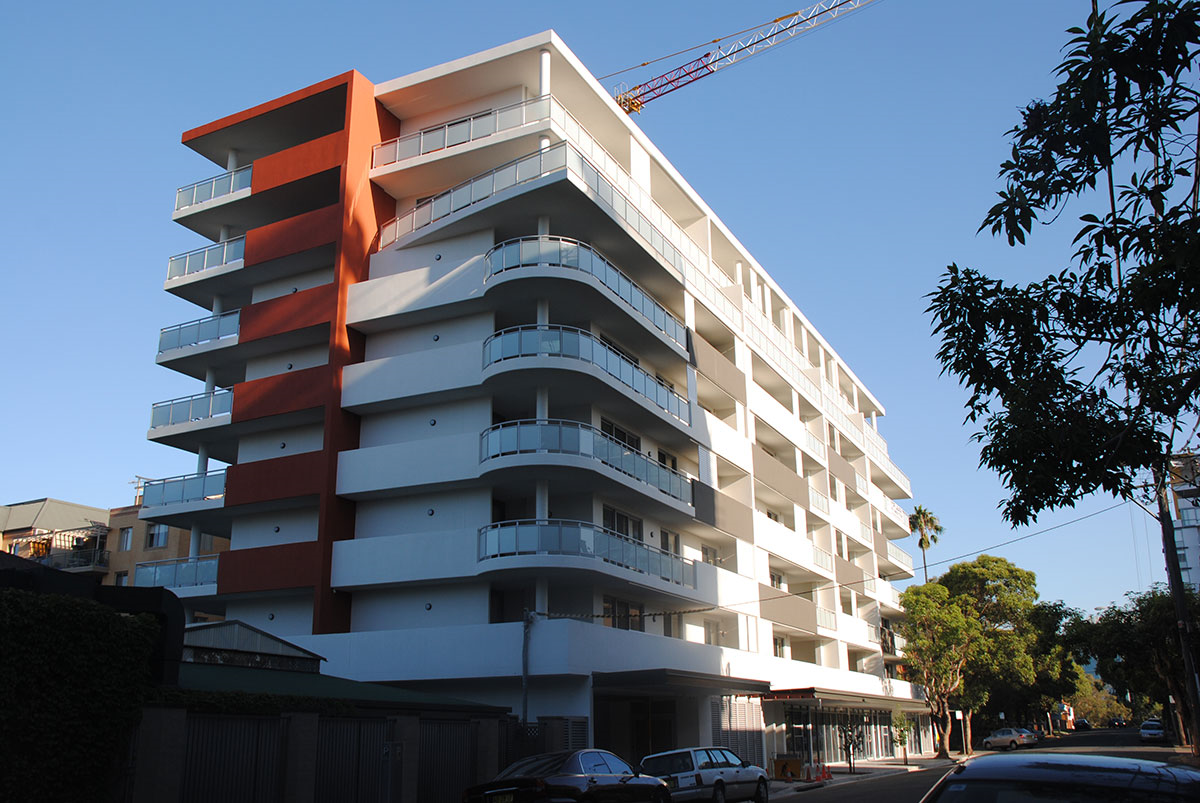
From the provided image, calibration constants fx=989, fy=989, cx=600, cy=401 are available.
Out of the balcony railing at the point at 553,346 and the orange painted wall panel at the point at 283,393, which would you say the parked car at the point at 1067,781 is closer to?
the balcony railing at the point at 553,346

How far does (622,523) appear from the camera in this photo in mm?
35344

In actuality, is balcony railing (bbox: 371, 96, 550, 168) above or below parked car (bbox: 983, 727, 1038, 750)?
above

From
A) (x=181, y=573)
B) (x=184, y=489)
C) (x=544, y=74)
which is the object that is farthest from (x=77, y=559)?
(x=544, y=74)

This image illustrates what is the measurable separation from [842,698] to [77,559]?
137 feet

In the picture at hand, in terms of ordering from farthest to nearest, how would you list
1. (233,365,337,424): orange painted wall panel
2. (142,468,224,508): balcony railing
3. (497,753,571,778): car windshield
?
(142,468,224,508): balcony railing < (233,365,337,424): orange painted wall panel < (497,753,571,778): car windshield

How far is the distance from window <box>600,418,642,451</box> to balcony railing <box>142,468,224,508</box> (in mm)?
14202

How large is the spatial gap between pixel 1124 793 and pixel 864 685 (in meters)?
50.7

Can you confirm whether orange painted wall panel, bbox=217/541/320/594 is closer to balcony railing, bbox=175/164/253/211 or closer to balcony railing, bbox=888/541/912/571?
balcony railing, bbox=175/164/253/211

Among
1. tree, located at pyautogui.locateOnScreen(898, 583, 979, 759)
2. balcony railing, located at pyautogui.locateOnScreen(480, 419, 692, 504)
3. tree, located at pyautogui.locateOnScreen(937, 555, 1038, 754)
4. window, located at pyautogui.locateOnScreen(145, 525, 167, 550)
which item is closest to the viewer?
balcony railing, located at pyautogui.locateOnScreen(480, 419, 692, 504)

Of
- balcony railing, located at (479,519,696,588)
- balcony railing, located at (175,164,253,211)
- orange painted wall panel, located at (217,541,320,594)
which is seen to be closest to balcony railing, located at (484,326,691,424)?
balcony railing, located at (479,519,696,588)

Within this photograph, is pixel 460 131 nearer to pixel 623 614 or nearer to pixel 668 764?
pixel 623 614

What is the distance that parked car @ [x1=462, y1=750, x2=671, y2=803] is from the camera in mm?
16344

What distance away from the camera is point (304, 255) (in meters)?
36.7

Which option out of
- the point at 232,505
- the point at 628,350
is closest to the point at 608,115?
the point at 628,350
